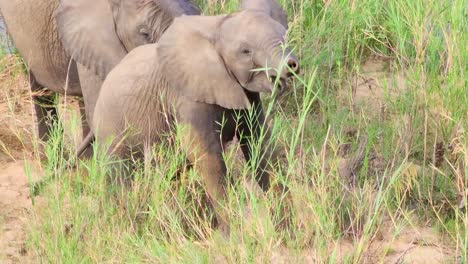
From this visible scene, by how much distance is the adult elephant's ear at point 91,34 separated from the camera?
5.24 m

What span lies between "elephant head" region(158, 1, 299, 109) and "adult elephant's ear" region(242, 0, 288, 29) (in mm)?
15

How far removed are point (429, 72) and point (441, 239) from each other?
3.00 ft

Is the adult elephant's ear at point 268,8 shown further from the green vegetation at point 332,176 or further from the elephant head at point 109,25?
the elephant head at point 109,25

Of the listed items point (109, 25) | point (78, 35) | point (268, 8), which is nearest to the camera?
point (268, 8)

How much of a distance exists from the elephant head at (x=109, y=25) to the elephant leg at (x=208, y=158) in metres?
0.71

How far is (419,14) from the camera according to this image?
195 inches

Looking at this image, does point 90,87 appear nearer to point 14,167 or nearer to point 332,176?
point 14,167

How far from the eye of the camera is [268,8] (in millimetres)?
4344

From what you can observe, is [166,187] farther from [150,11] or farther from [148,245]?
[150,11]

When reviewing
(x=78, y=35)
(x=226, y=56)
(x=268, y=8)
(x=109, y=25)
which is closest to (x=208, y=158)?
(x=226, y=56)

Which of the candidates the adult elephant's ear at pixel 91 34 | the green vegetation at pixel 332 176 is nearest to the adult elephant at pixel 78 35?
the adult elephant's ear at pixel 91 34

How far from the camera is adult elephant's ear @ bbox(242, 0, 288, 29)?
4289 mm

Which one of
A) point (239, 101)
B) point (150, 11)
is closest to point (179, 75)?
point (239, 101)

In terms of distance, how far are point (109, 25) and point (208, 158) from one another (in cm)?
111
